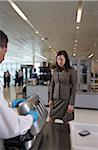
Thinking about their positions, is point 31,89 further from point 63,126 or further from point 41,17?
point 63,126

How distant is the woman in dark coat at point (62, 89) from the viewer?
286cm

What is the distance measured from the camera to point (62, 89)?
116 inches

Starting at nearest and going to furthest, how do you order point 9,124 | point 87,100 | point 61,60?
point 9,124 → point 61,60 → point 87,100

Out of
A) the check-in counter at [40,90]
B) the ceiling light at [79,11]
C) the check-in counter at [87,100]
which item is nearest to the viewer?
the ceiling light at [79,11]

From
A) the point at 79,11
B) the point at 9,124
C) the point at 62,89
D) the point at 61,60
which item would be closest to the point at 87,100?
the point at 79,11

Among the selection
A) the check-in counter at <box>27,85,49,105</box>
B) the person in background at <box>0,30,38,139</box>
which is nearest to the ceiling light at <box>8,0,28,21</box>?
the check-in counter at <box>27,85,49,105</box>

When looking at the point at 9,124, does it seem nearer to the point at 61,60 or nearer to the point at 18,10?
the point at 61,60

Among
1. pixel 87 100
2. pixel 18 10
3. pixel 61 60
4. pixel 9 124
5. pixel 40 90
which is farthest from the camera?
pixel 40 90

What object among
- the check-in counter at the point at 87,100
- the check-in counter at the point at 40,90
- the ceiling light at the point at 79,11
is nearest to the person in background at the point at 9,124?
the ceiling light at the point at 79,11

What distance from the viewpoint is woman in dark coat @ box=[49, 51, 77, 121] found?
2.86 metres

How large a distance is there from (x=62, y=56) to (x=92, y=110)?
14.9 ft

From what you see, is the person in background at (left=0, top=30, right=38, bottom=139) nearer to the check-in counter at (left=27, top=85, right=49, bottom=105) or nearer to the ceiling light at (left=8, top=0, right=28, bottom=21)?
the ceiling light at (left=8, top=0, right=28, bottom=21)

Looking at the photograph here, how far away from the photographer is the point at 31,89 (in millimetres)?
8484

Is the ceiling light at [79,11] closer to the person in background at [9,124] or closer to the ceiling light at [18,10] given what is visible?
the ceiling light at [18,10]
